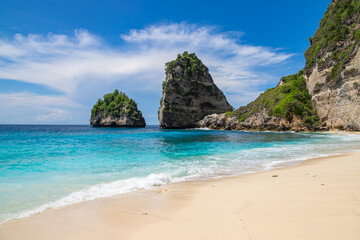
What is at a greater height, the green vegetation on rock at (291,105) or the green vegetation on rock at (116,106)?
the green vegetation on rock at (116,106)

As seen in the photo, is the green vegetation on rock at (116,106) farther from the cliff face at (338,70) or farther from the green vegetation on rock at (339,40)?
the green vegetation on rock at (339,40)

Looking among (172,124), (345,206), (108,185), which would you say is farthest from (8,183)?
(172,124)

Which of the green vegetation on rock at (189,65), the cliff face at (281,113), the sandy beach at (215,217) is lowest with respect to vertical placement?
the sandy beach at (215,217)

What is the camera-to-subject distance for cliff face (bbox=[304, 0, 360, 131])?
29.6 metres

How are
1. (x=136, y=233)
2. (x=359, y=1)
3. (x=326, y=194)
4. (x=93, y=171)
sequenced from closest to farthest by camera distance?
(x=136, y=233)
(x=326, y=194)
(x=93, y=171)
(x=359, y=1)

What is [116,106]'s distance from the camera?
92875mm

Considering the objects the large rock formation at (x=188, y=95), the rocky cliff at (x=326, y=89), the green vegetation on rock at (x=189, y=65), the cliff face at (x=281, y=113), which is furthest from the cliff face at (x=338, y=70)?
the green vegetation on rock at (x=189, y=65)

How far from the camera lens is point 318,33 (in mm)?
45688

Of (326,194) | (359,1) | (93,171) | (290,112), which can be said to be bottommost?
(93,171)

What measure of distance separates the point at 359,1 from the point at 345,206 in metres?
48.0

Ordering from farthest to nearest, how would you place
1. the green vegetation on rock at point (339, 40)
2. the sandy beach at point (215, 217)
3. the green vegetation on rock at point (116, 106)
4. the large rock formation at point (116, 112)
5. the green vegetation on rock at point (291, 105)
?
the green vegetation on rock at point (116, 106) → the large rock formation at point (116, 112) → the green vegetation on rock at point (291, 105) → the green vegetation on rock at point (339, 40) → the sandy beach at point (215, 217)

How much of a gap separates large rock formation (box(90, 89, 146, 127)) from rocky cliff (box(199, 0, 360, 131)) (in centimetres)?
5811

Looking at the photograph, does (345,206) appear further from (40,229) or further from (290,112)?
(290,112)

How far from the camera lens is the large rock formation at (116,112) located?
9106 centimetres
